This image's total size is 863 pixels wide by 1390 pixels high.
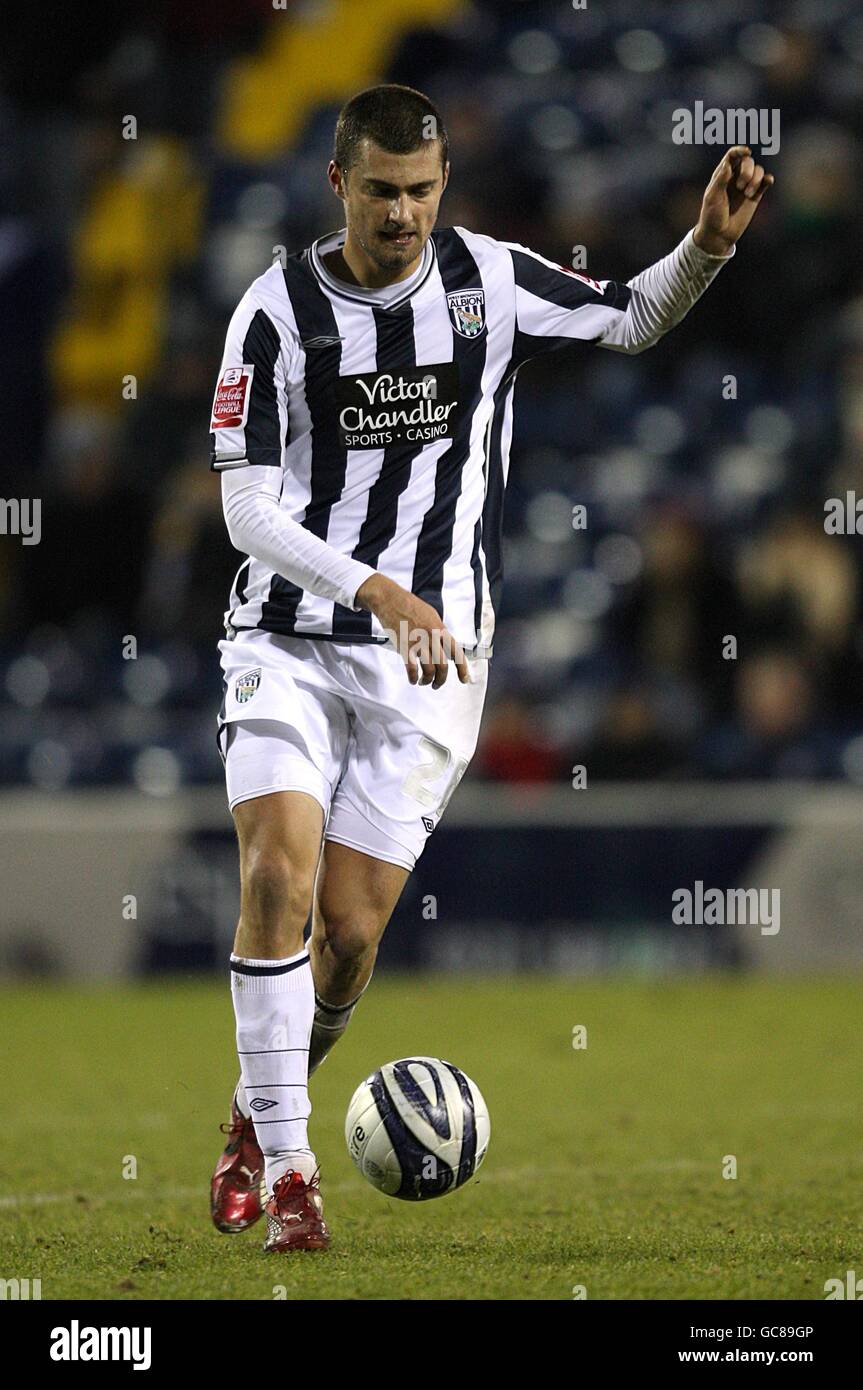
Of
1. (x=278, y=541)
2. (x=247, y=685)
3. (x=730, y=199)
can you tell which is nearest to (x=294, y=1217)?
(x=247, y=685)

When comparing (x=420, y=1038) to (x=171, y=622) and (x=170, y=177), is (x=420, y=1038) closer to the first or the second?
(x=171, y=622)

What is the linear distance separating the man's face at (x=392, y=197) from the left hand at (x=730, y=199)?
62cm

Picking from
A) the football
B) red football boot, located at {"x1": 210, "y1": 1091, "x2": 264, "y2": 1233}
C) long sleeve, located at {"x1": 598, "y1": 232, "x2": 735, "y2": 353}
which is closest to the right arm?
long sleeve, located at {"x1": 598, "y1": 232, "x2": 735, "y2": 353}

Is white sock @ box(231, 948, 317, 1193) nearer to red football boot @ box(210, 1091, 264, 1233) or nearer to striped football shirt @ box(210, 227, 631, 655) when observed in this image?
red football boot @ box(210, 1091, 264, 1233)

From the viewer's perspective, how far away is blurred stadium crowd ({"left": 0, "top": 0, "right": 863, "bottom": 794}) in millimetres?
11289

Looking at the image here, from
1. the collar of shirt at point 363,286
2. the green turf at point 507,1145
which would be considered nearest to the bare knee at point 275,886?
the green turf at point 507,1145

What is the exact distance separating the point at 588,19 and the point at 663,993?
26.3 feet

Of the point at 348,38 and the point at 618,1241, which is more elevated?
the point at 348,38

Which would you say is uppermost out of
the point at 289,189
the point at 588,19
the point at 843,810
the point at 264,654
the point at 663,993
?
the point at 588,19

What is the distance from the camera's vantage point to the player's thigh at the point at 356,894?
4.61 metres
